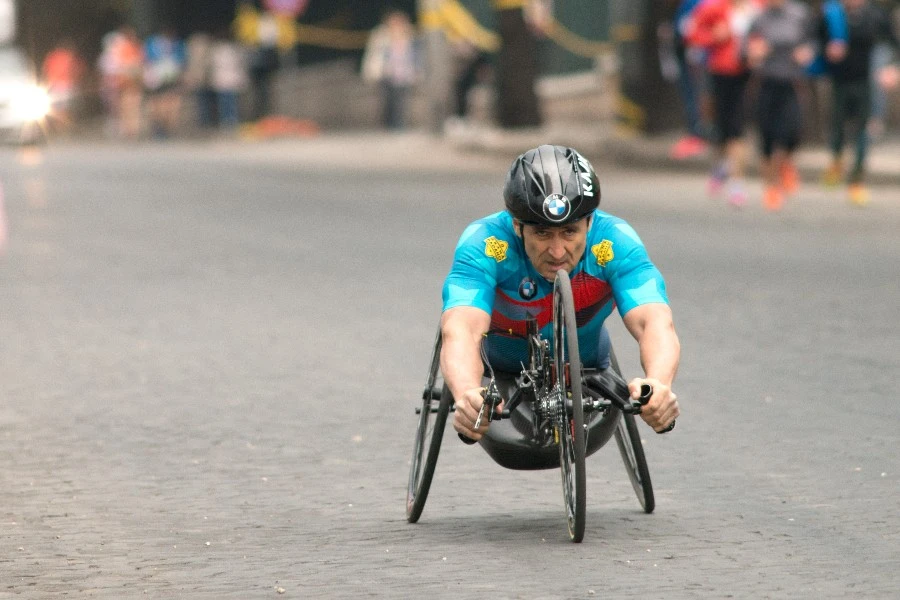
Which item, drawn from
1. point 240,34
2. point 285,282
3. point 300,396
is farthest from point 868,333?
point 240,34

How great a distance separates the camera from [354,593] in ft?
17.6

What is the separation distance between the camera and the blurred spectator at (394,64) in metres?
36.6

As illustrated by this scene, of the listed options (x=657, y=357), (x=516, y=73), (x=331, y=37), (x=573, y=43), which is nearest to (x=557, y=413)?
(x=657, y=357)

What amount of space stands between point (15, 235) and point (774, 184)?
6.74 metres

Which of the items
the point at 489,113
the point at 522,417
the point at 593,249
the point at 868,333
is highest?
the point at 593,249

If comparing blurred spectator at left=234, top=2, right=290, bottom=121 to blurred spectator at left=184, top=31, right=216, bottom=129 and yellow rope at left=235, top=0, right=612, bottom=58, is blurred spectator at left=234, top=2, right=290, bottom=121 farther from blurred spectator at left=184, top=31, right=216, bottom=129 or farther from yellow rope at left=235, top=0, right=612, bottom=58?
yellow rope at left=235, top=0, right=612, bottom=58

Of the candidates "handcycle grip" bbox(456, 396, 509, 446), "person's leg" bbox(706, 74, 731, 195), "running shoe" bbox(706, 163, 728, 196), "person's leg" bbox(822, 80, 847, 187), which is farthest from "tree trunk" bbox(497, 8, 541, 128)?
"handcycle grip" bbox(456, 396, 509, 446)

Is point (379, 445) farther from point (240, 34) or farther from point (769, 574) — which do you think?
point (240, 34)

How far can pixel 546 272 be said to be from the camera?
587 centimetres

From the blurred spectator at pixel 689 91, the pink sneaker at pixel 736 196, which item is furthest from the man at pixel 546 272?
the blurred spectator at pixel 689 91

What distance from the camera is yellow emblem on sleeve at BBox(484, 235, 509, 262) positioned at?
591 centimetres

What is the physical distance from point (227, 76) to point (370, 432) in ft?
108

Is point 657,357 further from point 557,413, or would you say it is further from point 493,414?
point 493,414

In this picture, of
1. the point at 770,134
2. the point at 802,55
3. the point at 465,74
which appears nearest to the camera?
the point at 802,55
